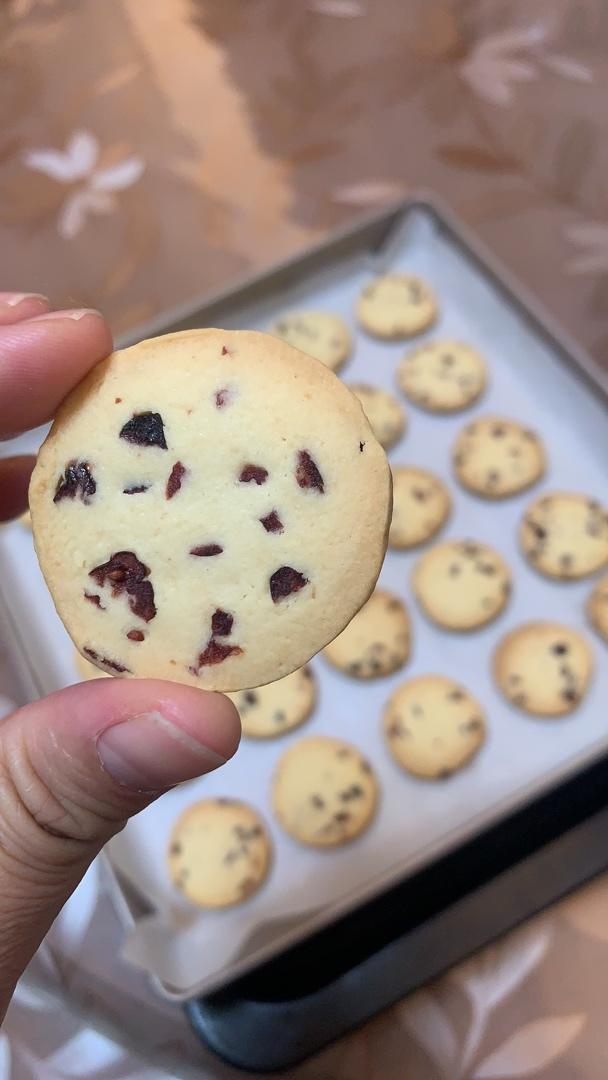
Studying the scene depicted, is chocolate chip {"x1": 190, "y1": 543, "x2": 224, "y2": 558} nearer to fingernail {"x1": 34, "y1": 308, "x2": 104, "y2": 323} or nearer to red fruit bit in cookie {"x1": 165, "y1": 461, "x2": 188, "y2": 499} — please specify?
red fruit bit in cookie {"x1": 165, "y1": 461, "x2": 188, "y2": 499}

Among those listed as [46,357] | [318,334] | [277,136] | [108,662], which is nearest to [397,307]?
[318,334]

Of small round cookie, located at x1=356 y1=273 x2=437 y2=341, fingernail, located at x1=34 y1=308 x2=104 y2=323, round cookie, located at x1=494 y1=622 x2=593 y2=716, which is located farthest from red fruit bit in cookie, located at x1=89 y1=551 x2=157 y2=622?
Result: small round cookie, located at x1=356 y1=273 x2=437 y2=341

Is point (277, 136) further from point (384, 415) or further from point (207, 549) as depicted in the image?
point (207, 549)

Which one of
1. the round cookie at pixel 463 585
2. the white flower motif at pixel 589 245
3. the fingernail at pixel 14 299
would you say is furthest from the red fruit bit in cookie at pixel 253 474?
the white flower motif at pixel 589 245

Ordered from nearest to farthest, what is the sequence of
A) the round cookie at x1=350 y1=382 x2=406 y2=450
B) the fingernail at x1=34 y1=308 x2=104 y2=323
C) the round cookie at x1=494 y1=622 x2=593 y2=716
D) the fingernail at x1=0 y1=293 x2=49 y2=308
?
the fingernail at x1=34 y1=308 x2=104 y2=323
the fingernail at x1=0 y1=293 x2=49 y2=308
the round cookie at x1=494 y1=622 x2=593 y2=716
the round cookie at x1=350 y1=382 x2=406 y2=450

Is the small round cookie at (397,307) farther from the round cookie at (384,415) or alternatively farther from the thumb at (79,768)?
the thumb at (79,768)

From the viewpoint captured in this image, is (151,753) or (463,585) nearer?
(151,753)
